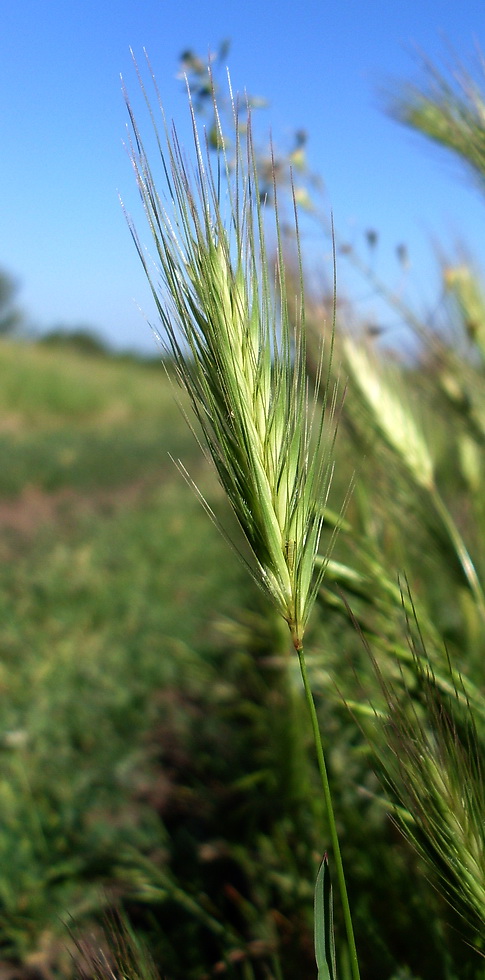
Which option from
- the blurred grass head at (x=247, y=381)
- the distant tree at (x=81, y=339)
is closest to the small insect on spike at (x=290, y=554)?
the blurred grass head at (x=247, y=381)

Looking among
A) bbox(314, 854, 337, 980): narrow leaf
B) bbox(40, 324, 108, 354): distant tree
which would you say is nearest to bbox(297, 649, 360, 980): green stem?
bbox(314, 854, 337, 980): narrow leaf

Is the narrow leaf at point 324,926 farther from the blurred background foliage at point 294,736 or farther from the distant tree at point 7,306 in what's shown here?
the distant tree at point 7,306

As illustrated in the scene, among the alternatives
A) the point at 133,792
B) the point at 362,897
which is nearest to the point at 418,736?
the point at 362,897

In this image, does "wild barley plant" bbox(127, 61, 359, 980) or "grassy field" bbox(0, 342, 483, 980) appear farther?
"grassy field" bbox(0, 342, 483, 980)

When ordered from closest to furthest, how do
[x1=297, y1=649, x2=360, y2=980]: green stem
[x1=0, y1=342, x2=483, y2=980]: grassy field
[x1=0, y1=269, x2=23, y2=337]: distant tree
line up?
[x1=297, y1=649, x2=360, y2=980]: green stem
[x1=0, y1=342, x2=483, y2=980]: grassy field
[x1=0, y1=269, x2=23, y2=337]: distant tree

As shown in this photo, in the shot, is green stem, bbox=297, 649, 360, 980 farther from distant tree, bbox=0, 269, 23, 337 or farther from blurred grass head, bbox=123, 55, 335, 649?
distant tree, bbox=0, 269, 23, 337

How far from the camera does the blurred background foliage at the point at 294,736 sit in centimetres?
54

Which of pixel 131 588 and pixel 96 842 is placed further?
pixel 131 588

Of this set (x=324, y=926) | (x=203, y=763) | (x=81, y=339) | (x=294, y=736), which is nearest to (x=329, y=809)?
(x=324, y=926)

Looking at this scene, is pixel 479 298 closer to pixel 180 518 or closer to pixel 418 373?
pixel 418 373

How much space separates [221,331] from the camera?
1.58 ft

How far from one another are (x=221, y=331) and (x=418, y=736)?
29 cm

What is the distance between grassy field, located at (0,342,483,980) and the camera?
2.96 feet

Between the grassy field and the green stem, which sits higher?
the green stem
